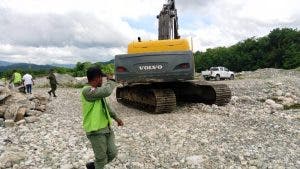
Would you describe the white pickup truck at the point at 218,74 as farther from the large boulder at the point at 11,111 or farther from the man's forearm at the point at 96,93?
the man's forearm at the point at 96,93

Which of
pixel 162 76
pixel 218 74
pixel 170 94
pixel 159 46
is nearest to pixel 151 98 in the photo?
pixel 170 94

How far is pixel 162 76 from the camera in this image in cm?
1548

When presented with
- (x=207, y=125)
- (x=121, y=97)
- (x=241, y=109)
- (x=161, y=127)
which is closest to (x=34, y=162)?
(x=161, y=127)

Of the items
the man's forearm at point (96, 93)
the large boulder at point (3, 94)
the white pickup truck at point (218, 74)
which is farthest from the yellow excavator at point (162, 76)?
the white pickup truck at point (218, 74)

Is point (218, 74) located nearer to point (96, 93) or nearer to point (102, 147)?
point (102, 147)

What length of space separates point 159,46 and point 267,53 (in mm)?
74910

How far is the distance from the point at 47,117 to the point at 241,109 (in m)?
6.75

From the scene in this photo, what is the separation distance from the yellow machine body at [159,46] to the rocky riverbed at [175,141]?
219 centimetres

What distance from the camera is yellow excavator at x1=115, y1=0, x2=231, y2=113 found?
606 inches

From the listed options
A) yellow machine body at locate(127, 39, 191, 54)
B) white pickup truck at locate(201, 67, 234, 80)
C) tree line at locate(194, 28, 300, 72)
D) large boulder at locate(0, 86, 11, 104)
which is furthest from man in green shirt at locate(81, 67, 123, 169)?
tree line at locate(194, 28, 300, 72)

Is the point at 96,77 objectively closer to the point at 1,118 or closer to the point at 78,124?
the point at 78,124

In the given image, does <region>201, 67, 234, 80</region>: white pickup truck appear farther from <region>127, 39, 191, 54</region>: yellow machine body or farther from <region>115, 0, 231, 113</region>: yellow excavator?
<region>127, 39, 191, 54</region>: yellow machine body

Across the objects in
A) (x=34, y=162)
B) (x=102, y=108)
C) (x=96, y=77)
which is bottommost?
(x=34, y=162)

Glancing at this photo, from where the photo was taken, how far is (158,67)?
15.5 metres
